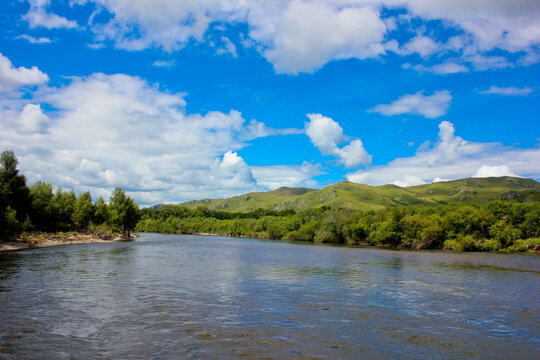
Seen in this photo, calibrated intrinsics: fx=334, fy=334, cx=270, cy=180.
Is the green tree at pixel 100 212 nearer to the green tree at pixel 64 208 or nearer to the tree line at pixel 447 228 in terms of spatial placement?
the green tree at pixel 64 208

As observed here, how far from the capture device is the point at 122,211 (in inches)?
5507

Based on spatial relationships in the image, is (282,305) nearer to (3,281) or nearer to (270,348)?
(270,348)

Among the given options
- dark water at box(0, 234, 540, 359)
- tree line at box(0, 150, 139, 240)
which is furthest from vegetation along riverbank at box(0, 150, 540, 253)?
dark water at box(0, 234, 540, 359)

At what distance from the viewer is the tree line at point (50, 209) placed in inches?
2889

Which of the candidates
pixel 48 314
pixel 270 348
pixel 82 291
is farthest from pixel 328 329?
pixel 82 291

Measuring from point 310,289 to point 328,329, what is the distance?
1249 centimetres

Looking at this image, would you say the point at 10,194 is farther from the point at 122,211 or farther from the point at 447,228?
the point at 447,228

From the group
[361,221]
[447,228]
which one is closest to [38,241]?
[361,221]

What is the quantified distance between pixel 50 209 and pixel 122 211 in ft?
123

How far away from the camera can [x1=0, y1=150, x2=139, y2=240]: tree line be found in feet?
241

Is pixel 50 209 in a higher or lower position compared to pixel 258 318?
higher

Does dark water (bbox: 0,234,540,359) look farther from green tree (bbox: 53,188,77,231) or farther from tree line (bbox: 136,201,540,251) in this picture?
green tree (bbox: 53,188,77,231)

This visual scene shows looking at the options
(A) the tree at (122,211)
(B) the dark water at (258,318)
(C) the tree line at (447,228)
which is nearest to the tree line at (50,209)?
(A) the tree at (122,211)

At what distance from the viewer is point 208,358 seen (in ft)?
45.5
